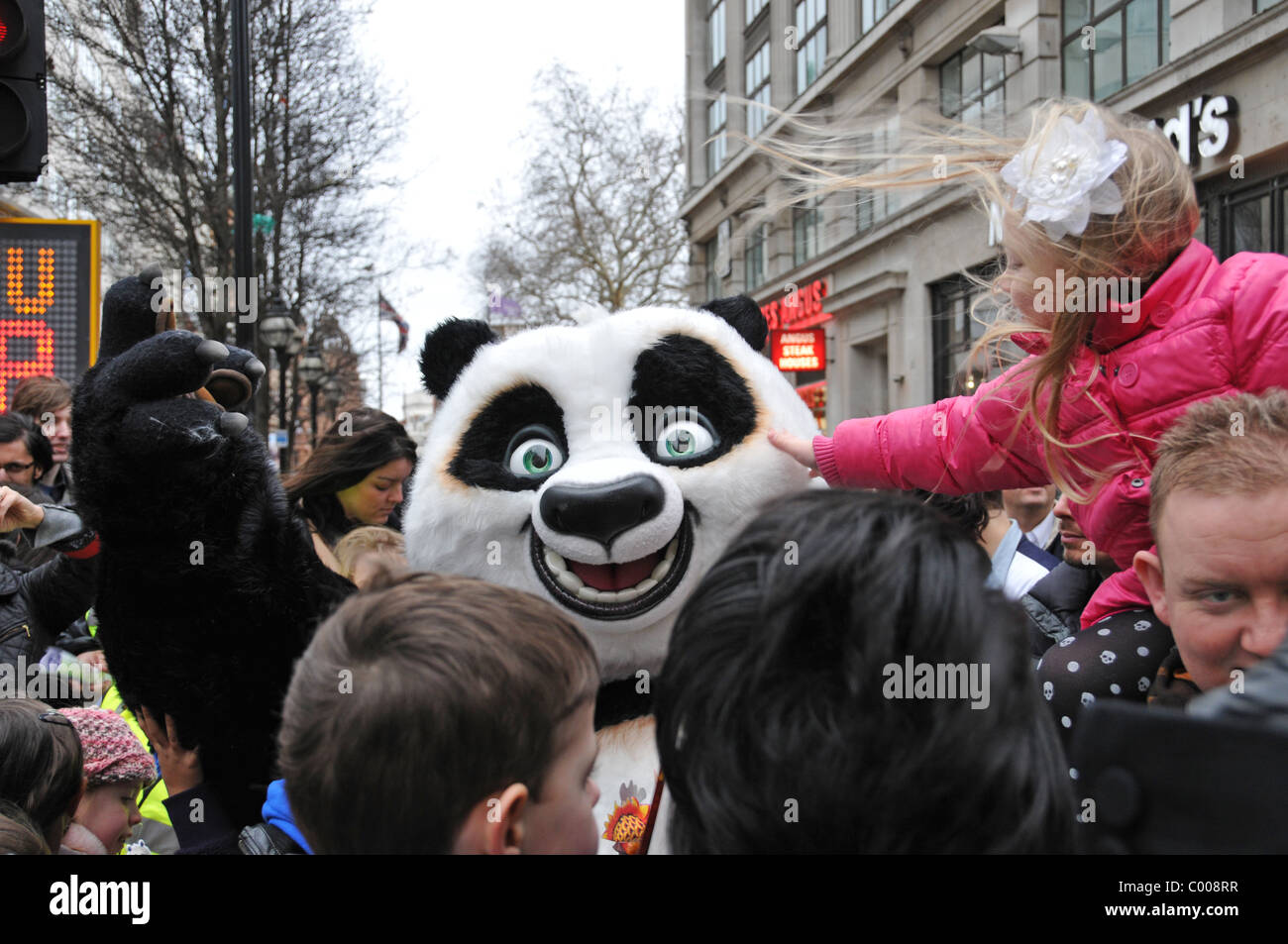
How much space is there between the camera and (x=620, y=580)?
2.13 meters

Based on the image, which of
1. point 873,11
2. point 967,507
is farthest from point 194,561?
point 873,11

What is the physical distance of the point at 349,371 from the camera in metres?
24.9

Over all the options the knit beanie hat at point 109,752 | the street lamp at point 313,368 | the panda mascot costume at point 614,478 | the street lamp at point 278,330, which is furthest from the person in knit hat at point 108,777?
the street lamp at point 313,368

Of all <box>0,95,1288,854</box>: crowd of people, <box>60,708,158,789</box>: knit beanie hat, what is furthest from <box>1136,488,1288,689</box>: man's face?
<box>60,708,158,789</box>: knit beanie hat

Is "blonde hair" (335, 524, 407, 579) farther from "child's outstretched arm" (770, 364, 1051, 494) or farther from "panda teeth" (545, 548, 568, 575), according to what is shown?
"child's outstretched arm" (770, 364, 1051, 494)

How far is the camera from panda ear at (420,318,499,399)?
2.43m

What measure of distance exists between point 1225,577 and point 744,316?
126cm

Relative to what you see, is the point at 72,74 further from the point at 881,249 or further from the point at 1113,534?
the point at 1113,534

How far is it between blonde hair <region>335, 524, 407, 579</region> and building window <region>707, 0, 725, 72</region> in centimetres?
2305

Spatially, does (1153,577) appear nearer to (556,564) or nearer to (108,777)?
(556,564)

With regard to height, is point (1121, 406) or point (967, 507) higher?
point (1121, 406)
